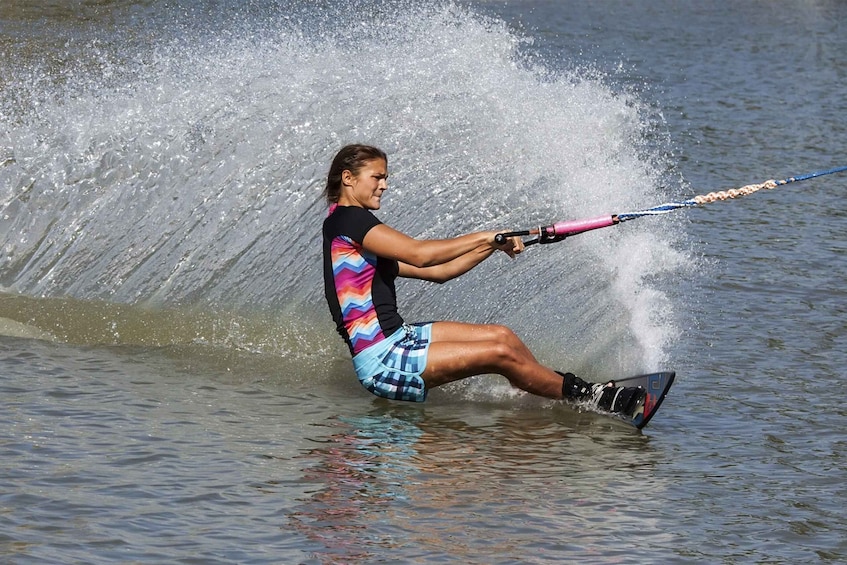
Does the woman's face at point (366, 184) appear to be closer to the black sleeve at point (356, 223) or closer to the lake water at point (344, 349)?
the black sleeve at point (356, 223)

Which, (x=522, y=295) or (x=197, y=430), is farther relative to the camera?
(x=522, y=295)

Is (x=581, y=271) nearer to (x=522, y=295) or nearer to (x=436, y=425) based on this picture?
(x=522, y=295)

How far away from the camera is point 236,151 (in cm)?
842

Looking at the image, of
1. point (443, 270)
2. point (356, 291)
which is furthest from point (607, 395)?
point (356, 291)

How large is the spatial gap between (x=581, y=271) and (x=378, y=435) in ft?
6.57

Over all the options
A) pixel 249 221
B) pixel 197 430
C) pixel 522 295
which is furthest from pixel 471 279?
pixel 197 430

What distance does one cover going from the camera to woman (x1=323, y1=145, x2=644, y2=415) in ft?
21.4

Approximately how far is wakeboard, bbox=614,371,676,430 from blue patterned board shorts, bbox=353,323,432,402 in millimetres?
1083

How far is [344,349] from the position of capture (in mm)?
7984

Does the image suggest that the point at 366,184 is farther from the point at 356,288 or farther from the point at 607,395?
the point at 607,395

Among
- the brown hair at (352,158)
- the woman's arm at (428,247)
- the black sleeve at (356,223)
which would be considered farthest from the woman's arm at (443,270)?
the brown hair at (352,158)

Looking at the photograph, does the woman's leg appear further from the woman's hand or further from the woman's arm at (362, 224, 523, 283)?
the woman's hand

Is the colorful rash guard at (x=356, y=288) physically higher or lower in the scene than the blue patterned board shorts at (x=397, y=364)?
higher

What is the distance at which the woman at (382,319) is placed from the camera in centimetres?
651
